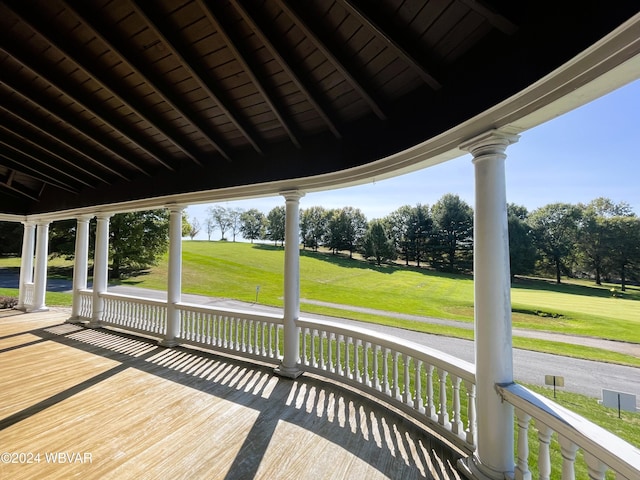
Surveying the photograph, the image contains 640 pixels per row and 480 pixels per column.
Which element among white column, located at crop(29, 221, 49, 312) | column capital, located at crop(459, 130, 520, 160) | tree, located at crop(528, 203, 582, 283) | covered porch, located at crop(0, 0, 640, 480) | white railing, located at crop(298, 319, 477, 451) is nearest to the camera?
covered porch, located at crop(0, 0, 640, 480)

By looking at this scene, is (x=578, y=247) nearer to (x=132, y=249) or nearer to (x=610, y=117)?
(x=610, y=117)

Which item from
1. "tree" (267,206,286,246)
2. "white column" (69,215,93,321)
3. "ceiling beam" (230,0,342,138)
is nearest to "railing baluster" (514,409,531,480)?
"ceiling beam" (230,0,342,138)

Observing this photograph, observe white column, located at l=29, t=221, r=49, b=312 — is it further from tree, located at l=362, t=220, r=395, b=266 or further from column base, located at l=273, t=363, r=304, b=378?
tree, located at l=362, t=220, r=395, b=266

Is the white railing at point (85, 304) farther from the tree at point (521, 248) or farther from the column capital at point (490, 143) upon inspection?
the tree at point (521, 248)

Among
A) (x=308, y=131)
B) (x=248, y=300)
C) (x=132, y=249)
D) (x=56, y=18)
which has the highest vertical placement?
(x=56, y=18)

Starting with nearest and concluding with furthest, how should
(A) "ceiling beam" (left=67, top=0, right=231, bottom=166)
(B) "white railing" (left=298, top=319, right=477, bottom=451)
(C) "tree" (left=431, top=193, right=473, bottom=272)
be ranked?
(A) "ceiling beam" (left=67, top=0, right=231, bottom=166) < (B) "white railing" (left=298, top=319, right=477, bottom=451) < (C) "tree" (left=431, top=193, right=473, bottom=272)

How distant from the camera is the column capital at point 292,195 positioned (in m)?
4.15

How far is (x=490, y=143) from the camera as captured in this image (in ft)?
6.94

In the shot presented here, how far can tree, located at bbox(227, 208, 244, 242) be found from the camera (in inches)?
1224

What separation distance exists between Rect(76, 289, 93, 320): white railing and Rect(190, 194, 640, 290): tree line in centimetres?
805

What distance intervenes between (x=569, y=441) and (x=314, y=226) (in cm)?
1600

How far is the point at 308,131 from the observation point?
12.2ft

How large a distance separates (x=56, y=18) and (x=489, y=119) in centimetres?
377

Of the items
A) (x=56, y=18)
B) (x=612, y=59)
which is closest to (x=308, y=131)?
(x=56, y=18)
